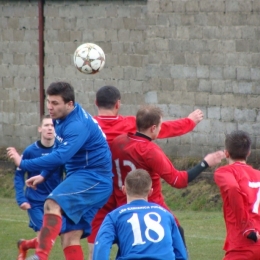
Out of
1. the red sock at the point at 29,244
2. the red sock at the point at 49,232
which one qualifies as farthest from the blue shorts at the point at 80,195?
the red sock at the point at 29,244

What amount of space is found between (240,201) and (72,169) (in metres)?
1.69

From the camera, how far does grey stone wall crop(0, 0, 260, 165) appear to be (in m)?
14.6

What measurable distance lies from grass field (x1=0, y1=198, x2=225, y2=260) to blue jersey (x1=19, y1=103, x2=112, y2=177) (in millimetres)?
2230

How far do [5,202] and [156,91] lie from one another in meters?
3.67

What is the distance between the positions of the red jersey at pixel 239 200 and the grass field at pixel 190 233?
2702 millimetres

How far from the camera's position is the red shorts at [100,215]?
7.72 m

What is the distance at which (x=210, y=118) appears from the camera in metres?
15.1

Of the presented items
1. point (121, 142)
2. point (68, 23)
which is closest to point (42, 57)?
point (68, 23)

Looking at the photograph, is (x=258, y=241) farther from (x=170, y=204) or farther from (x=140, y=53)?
(x=140, y=53)

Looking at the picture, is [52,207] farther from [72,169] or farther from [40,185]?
[40,185]

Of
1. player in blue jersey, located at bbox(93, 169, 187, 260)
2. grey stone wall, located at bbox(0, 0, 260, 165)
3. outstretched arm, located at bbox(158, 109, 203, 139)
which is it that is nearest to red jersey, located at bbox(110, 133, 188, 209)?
outstretched arm, located at bbox(158, 109, 203, 139)

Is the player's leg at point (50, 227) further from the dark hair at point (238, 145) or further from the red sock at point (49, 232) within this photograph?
the dark hair at point (238, 145)

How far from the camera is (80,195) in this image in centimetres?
718

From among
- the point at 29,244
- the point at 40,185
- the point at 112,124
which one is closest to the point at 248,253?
the point at 112,124
